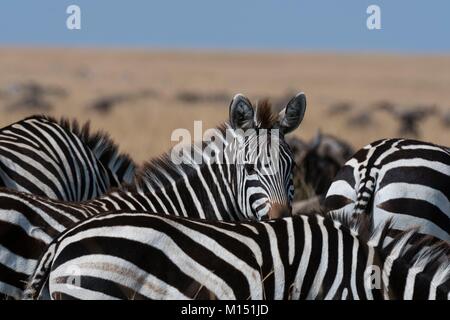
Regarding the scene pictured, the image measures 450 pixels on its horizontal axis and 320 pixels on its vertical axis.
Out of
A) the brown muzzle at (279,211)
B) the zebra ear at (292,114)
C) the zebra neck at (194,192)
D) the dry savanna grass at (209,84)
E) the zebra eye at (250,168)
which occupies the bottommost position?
the dry savanna grass at (209,84)

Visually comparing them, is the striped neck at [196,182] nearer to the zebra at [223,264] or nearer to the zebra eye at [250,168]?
the zebra eye at [250,168]

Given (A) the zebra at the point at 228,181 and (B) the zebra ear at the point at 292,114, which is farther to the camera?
(B) the zebra ear at the point at 292,114

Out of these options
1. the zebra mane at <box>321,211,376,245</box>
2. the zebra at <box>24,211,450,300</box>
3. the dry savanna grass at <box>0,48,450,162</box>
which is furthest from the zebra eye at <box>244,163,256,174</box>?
the dry savanna grass at <box>0,48,450,162</box>

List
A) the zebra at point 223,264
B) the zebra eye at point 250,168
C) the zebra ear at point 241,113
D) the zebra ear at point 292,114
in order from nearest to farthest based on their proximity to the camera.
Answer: the zebra at point 223,264
the zebra eye at point 250,168
the zebra ear at point 241,113
the zebra ear at point 292,114

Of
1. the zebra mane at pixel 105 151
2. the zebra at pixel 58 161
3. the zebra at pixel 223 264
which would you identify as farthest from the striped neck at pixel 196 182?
the zebra mane at pixel 105 151

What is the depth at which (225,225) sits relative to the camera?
5.24 meters

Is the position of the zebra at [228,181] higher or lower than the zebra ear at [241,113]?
lower

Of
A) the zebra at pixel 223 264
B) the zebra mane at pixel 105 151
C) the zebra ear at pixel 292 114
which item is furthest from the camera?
the zebra mane at pixel 105 151

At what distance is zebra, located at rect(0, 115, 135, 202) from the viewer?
26.6 ft

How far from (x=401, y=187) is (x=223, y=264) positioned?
8.62 ft

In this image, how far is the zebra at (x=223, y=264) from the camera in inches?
194

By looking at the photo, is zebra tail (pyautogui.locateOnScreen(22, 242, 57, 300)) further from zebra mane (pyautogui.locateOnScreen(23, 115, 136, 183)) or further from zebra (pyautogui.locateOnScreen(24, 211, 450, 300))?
zebra mane (pyautogui.locateOnScreen(23, 115, 136, 183))

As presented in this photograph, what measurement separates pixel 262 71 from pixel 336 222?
63.1m
